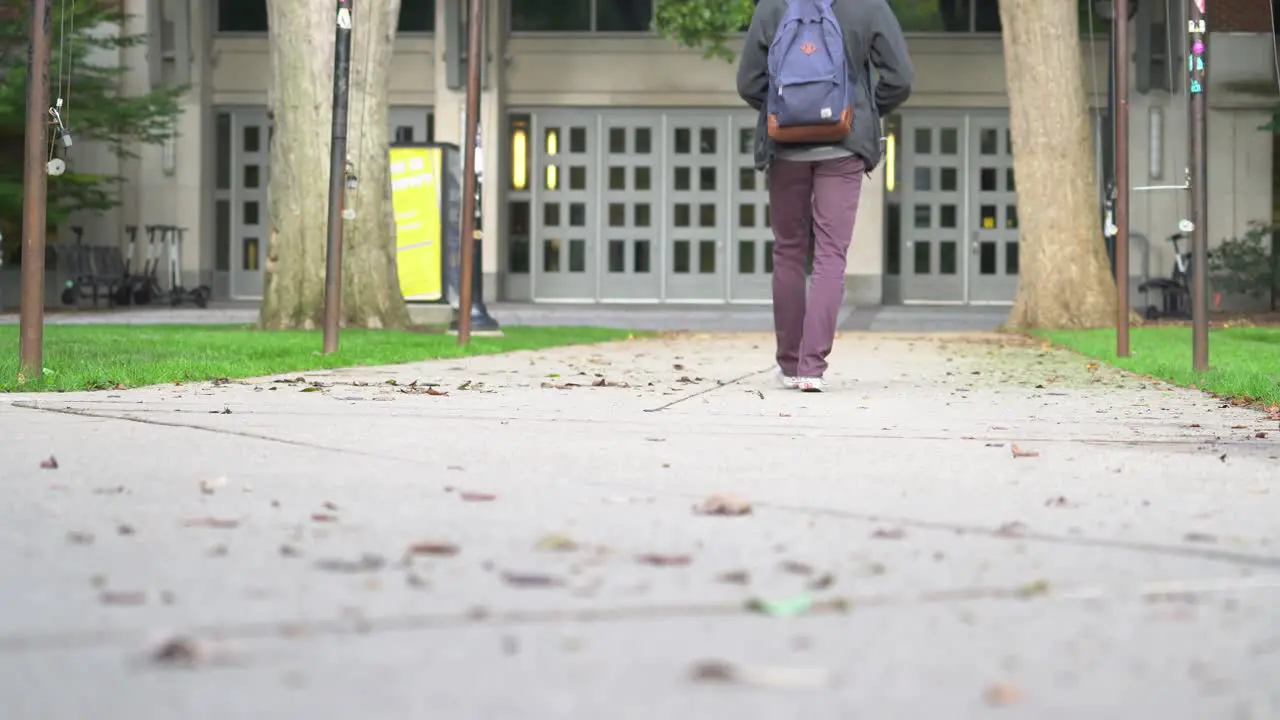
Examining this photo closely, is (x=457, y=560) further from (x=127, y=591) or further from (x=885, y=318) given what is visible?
(x=885, y=318)

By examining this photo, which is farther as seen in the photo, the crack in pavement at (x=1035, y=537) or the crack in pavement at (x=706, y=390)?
the crack in pavement at (x=706, y=390)

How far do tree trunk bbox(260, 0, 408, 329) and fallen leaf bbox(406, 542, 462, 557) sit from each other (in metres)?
13.5

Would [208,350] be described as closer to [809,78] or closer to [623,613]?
[809,78]

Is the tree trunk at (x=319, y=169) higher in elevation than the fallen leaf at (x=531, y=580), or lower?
higher

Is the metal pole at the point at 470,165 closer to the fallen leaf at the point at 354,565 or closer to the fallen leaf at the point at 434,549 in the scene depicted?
the fallen leaf at the point at 434,549

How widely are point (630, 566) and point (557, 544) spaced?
0.32 m

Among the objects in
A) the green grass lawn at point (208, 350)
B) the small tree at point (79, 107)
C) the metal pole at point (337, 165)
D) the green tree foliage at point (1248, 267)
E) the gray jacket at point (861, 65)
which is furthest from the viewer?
the green tree foliage at point (1248, 267)

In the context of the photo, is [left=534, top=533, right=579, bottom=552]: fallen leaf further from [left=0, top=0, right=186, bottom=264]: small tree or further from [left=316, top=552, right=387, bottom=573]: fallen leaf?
[left=0, top=0, right=186, bottom=264]: small tree

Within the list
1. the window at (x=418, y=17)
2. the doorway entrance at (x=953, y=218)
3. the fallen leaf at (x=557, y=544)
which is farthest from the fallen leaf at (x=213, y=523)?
A: the window at (x=418, y=17)

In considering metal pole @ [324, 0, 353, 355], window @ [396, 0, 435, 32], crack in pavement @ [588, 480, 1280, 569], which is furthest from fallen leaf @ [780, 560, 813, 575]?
window @ [396, 0, 435, 32]

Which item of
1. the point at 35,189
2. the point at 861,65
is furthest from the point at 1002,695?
the point at 35,189

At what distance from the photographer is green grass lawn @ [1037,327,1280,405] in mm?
10055

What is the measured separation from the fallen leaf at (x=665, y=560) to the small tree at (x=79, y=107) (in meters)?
24.1

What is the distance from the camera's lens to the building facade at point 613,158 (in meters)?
→ 33.4
